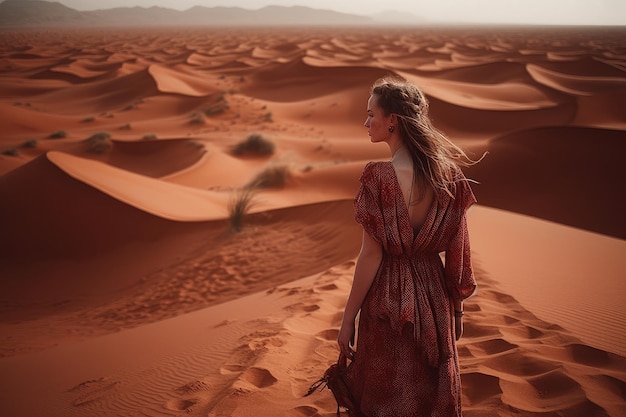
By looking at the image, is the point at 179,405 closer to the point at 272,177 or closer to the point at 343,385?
the point at 343,385

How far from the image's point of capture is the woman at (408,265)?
6.97 feet

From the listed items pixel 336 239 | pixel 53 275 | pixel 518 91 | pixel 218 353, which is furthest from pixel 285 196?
pixel 518 91

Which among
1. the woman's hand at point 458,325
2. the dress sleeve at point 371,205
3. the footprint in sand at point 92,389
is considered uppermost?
the dress sleeve at point 371,205

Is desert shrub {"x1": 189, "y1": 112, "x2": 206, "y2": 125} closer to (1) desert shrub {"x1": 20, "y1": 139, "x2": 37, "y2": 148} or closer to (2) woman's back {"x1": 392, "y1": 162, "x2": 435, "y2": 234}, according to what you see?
(1) desert shrub {"x1": 20, "y1": 139, "x2": 37, "y2": 148}

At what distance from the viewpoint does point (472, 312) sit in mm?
4188

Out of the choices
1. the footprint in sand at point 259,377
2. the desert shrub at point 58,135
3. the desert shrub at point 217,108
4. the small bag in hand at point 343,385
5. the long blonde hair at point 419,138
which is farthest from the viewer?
the desert shrub at point 217,108

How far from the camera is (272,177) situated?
12.2 metres

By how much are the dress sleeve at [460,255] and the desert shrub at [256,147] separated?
46.9 ft

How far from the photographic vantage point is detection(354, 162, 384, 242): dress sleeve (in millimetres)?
2127

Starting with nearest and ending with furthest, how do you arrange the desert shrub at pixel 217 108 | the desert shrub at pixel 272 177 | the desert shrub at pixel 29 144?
the desert shrub at pixel 272 177, the desert shrub at pixel 29 144, the desert shrub at pixel 217 108

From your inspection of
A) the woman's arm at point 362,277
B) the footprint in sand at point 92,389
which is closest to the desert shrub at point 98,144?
the footprint in sand at point 92,389

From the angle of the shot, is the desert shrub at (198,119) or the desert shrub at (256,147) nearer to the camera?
the desert shrub at (256,147)

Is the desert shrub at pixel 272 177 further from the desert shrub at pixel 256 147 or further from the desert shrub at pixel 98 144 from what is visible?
the desert shrub at pixel 98 144

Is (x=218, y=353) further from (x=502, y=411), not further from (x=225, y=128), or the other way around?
(x=225, y=128)
